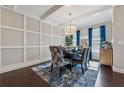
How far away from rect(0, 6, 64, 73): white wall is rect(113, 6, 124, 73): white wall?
12.4ft

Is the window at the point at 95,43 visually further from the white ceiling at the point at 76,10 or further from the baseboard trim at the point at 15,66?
the baseboard trim at the point at 15,66

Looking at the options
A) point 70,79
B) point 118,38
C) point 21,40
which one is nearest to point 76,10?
point 118,38

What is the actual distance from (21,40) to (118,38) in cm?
397

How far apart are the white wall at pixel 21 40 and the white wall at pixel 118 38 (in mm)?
3769

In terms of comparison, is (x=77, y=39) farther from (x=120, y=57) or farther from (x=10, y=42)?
(x=10, y=42)

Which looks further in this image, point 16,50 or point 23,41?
point 23,41

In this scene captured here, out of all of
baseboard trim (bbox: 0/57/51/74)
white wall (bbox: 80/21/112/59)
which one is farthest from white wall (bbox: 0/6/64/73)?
white wall (bbox: 80/21/112/59)

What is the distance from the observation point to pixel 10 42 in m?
4.02

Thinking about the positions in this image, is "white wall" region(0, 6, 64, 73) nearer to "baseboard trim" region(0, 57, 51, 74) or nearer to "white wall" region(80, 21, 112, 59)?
"baseboard trim" region(0, 57, 51, 74)

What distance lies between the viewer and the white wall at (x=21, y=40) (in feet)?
12.4

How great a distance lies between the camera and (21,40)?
14.9 feet
